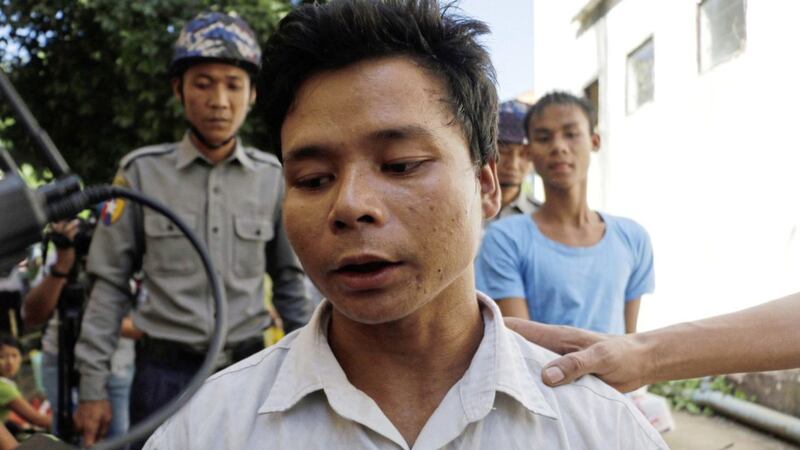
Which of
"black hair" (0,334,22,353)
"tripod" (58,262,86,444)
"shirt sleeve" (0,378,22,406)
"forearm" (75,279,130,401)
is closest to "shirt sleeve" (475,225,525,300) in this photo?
"forearm" (75,279,130,401)

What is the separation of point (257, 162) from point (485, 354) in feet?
7.06

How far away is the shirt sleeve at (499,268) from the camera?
10.4 ft

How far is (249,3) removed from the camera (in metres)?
7.88

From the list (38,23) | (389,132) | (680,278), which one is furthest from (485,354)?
(38,23)

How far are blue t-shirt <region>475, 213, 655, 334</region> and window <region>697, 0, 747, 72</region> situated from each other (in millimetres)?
3384

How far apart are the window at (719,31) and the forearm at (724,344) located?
4800 mm

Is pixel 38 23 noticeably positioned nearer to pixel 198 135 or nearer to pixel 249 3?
pixel 249 3

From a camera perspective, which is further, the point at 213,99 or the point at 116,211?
the point at 213,99

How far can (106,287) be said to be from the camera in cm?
319

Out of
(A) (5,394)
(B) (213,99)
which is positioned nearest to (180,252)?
(B) (213,99)

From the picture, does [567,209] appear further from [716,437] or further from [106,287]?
[716,437]

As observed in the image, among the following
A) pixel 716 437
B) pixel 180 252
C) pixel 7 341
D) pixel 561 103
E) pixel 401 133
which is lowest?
pixel 716 437

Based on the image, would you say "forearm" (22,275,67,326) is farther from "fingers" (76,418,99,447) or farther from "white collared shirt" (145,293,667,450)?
"white collared shirt" (145,293,667,450)

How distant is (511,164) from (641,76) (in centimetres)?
454
